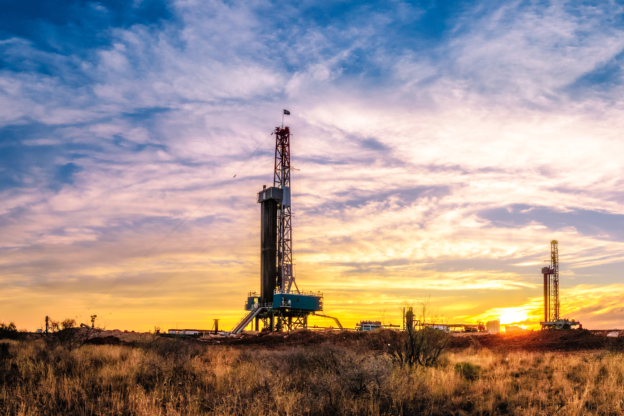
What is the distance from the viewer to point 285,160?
56.3 m

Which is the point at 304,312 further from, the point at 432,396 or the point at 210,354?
the point at 432,396

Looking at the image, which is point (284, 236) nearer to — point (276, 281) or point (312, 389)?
point (276, 281)

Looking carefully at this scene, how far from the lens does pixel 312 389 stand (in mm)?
10828

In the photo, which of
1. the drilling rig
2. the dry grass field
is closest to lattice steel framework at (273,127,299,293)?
the drilling rig

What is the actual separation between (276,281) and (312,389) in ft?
137

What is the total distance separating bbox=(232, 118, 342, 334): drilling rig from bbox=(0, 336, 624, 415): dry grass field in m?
34.5

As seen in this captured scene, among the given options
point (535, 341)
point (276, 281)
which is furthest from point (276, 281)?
point (535, 341)

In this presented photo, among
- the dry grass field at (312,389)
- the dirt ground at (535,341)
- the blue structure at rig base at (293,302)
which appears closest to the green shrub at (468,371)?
the dry grass field at (312,389)

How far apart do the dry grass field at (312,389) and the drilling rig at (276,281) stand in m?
34.5

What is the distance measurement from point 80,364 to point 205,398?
7611mm

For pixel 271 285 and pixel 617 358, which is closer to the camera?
pixel 617 358

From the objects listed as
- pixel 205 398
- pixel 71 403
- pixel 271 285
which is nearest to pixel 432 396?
pixel 205 398

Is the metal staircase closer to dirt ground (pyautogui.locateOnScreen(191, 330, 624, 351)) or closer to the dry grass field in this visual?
dirt ground (pyautogui.locateOnScreen(191, 330, 624, 351))

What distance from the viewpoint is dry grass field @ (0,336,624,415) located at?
32.2ft
